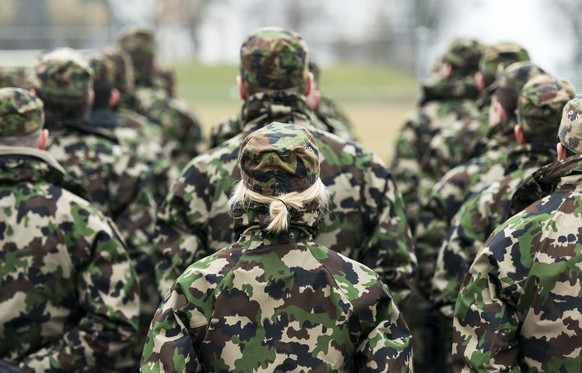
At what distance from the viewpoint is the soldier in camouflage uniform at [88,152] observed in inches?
253

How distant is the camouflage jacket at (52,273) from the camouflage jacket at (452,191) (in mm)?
2031

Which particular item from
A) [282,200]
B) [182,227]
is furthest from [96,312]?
[282,200]

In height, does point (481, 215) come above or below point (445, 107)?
above

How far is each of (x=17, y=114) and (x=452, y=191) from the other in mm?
2453

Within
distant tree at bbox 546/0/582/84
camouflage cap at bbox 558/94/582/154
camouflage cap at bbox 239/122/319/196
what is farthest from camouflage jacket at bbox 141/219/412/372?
distant tree at bbox 546/0/582/84

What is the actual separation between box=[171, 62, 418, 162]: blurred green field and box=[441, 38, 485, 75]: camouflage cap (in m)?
10.8

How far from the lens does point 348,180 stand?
5273mm

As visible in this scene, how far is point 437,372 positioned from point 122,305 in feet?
11.0

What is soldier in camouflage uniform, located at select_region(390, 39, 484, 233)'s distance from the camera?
9172 mm

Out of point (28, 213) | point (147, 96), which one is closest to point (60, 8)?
point (147, 96)

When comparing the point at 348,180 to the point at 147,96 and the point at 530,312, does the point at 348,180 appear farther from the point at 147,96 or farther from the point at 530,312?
the point at 147,96

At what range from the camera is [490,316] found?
4320 mm

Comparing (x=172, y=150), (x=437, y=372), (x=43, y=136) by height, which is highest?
(x=43, y=136)

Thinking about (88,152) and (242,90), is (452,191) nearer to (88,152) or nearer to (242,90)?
(242,90)
